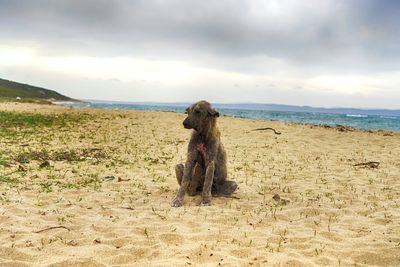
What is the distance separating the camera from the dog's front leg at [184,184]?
343 inches

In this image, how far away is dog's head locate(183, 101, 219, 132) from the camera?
8641mm

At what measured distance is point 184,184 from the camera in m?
9.03

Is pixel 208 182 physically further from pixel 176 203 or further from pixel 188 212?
pixel 188 212

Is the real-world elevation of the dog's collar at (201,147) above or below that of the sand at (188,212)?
above

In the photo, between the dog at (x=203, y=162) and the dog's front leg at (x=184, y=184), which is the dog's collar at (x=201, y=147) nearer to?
the dog at (x=203, y=162)

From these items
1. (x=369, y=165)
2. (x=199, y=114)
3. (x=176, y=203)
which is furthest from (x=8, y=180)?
(x=369, y=165)

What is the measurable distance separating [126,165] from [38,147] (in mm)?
4285

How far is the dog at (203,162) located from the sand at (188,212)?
332mm

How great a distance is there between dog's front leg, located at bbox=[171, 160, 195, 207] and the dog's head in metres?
0.86

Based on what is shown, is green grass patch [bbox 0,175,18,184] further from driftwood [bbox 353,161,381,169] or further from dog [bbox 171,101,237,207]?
driftwood [bbox 353,161,381,169]

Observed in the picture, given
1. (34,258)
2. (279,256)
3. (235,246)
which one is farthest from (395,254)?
(34,258)

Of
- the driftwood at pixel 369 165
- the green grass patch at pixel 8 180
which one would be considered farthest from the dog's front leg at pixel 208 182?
the driftwood at pixel 369 165

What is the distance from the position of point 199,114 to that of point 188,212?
1.95 metres

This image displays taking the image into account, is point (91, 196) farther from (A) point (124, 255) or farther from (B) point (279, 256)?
(B) point (279, 256)
